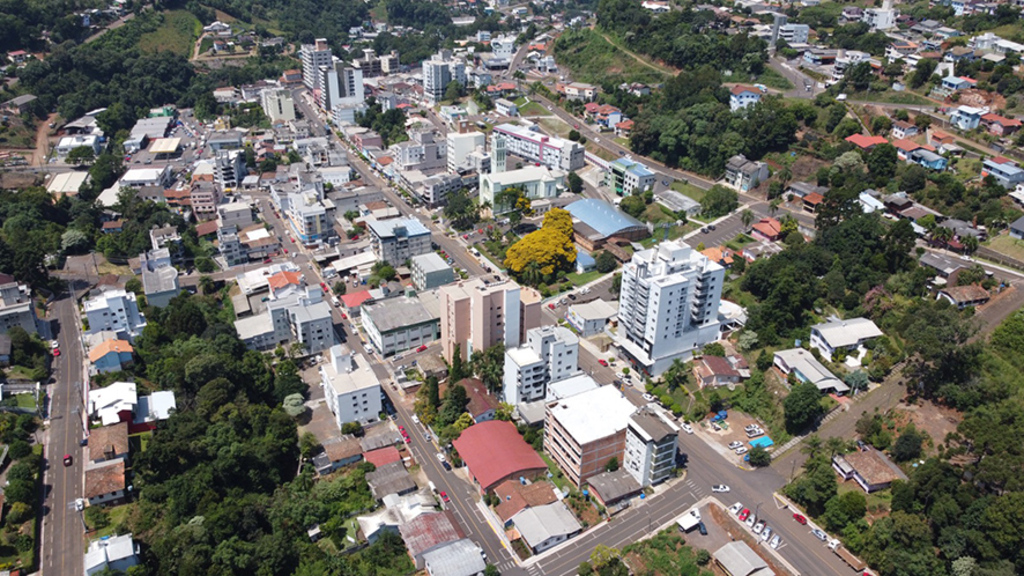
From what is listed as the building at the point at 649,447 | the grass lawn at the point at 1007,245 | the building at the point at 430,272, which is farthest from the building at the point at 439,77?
the building at the point at 649,447

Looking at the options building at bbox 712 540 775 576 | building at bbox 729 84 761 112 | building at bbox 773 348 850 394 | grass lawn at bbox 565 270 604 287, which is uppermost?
building at bbox 729 84 761 112

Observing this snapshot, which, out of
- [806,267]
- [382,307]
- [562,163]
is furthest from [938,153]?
[382,307]

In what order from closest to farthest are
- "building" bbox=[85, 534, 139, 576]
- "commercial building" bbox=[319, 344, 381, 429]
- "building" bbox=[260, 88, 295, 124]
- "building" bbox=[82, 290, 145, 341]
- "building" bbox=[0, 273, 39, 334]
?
"building" bbox=[85, 534, 139, 576] → "commercial building" bbox=[319, 344, 381, 429] → "building" bbox=[0, 273, 39, 334] → "building" bbox=[82, 290, 145, 341] → "building" bbox=[260, 88, 295, 124]

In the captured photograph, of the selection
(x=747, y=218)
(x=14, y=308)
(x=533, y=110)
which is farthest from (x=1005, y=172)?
(x=14, y=308)

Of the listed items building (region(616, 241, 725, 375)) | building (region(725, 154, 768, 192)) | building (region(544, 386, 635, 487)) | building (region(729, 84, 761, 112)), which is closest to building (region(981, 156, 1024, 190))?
building (region(725, 154, 768, 192))

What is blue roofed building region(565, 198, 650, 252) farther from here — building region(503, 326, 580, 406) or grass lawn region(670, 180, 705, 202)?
building region(503, 326, 580, 406)
